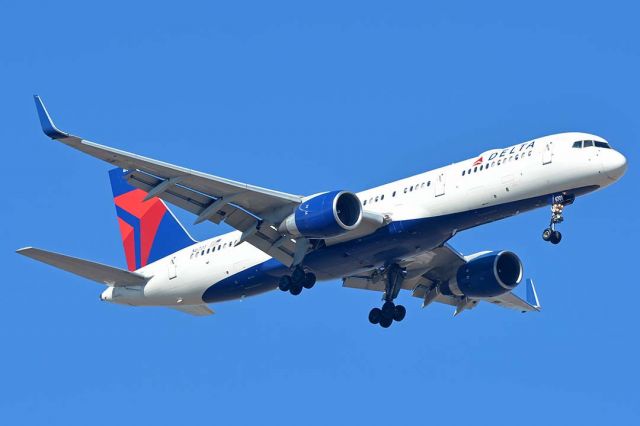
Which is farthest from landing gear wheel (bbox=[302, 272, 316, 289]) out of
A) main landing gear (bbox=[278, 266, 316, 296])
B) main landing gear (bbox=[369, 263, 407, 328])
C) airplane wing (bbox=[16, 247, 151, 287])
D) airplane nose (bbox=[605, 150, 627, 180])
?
airplane nose (bbox=[605, 150, 627, 180])

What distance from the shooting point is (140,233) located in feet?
189

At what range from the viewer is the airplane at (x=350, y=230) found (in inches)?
1818

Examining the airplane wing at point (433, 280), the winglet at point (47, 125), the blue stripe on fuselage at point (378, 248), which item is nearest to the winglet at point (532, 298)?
the airplane wing at point (433, 280)

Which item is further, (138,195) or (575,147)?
(138,195)

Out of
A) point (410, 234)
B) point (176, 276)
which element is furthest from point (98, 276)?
point (410, 234)

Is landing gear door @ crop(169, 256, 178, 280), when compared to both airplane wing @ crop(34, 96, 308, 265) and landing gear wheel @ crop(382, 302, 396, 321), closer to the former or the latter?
airplane wing @ crop(34, 96, 308, 265)

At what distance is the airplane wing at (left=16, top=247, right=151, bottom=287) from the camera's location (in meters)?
48.2

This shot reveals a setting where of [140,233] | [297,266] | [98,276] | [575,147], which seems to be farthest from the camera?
[140,233]

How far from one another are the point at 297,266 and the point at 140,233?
10.7 m

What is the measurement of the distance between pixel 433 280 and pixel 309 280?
8.15 meters

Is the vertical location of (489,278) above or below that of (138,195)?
below

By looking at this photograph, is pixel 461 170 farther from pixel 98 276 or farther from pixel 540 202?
pixel 98 276

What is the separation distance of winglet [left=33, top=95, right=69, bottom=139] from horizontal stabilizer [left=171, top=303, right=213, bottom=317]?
1298 cm

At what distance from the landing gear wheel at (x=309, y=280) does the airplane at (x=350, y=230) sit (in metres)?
0.04
